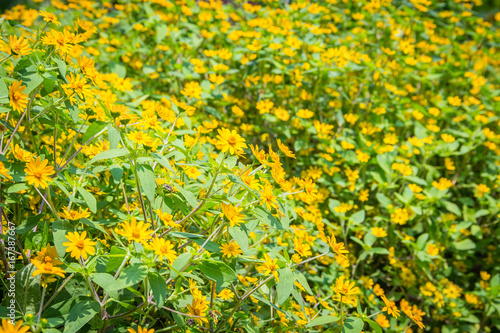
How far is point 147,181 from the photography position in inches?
37.2

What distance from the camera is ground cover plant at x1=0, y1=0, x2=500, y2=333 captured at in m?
1.00

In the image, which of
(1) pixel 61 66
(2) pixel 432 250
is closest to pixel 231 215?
(1) pixel 61 66

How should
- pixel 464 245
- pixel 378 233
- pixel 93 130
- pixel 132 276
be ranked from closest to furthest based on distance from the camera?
pixel 132 276, pixel 93 130, pixel 378 233, pixel 464 245

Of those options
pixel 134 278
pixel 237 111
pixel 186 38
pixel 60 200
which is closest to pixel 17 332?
pixel 134 278

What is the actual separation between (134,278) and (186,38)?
7.12ft

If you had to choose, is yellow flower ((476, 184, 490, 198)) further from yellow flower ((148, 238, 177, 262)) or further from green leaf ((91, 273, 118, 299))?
green leaf ((91, 273, 118, 299))

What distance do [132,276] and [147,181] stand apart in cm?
24

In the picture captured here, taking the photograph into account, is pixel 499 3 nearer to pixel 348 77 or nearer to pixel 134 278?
pixel 348 77

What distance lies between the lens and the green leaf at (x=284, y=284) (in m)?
1.01

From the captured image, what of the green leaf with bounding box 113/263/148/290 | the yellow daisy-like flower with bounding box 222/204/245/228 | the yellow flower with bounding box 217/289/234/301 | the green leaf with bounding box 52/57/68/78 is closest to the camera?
the green leaf with bounding box 113/263/148/290

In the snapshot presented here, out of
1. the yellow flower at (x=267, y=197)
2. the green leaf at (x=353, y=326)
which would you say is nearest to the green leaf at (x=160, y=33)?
the yellow flower at (x=267, y=197)

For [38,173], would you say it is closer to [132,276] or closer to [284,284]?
[132,276]

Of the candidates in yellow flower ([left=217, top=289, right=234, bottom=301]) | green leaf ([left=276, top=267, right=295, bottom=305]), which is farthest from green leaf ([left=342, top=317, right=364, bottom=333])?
yellow flower ([left=217, top=289, right=234, bottom=301])

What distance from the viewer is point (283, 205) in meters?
1.15
